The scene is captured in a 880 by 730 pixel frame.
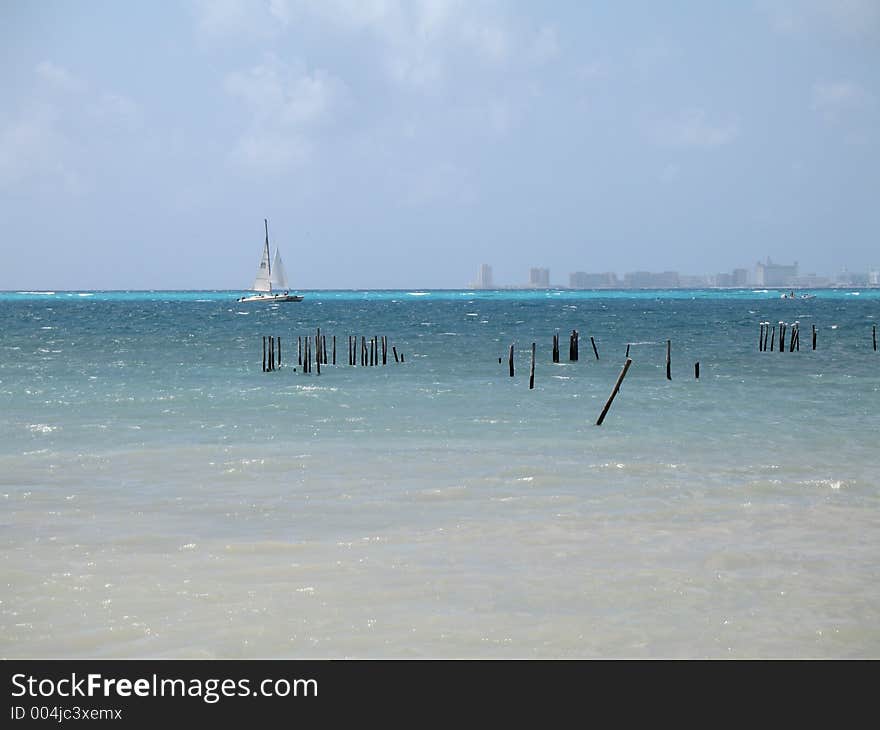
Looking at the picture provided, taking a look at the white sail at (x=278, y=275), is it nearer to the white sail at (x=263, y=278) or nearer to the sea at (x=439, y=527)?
the white sail at (x=263, y=278)

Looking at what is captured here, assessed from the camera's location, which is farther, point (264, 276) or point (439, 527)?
point (264, 276)

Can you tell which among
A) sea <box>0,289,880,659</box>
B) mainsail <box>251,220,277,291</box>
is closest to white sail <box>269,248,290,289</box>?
mainsail <box>251,220,277,291</box>

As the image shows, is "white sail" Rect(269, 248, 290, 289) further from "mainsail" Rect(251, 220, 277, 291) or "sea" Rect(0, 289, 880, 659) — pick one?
"sea" Rect(0, 289, 880, 659)

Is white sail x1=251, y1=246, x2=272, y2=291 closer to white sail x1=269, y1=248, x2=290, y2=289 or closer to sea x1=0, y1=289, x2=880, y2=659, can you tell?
white sail x1=269, y1=248, x2=290, y2=289

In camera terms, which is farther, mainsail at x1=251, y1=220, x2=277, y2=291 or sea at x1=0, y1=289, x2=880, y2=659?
mainsail at x1=251, y1=220, x2=277, y2=291

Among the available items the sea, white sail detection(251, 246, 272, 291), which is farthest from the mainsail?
the sea

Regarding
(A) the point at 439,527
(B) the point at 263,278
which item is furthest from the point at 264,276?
(A) the point at 439,527

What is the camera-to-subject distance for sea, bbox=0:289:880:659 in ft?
37.7

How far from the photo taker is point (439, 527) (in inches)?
638

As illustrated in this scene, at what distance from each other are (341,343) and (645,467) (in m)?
58.0

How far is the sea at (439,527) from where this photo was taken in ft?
37.7

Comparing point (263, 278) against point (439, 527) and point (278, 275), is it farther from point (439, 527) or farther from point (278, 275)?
point (439, 527)

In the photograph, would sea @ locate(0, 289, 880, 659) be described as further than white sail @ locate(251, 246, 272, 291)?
No
